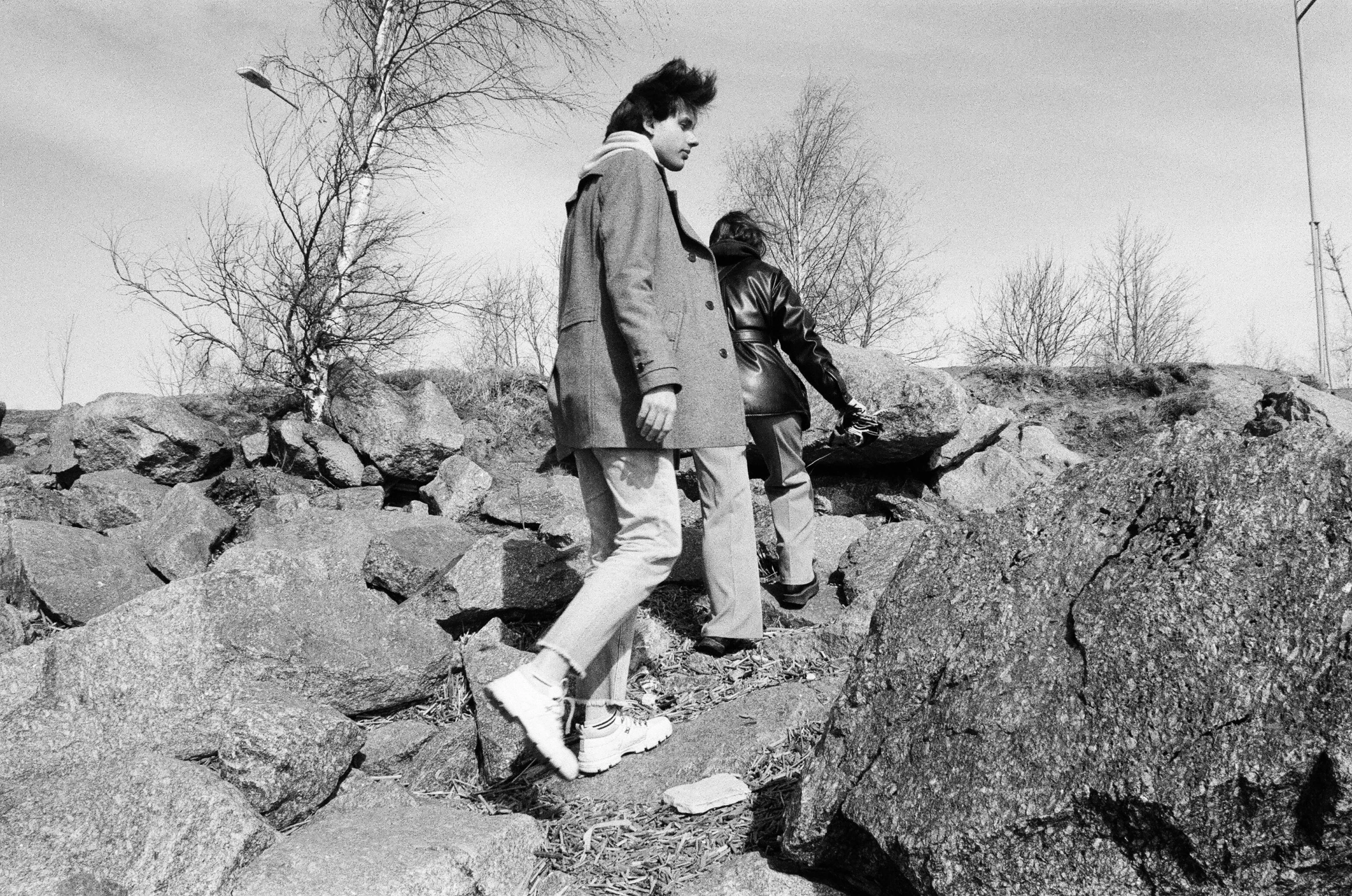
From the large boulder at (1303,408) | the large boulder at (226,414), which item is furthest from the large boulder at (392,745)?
the large boulder at (226,414)

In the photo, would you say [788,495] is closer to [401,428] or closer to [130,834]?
[130,834]

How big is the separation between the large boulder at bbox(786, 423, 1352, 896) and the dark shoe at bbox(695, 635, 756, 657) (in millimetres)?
1678

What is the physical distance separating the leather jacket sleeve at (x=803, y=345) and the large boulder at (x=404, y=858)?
276 cm

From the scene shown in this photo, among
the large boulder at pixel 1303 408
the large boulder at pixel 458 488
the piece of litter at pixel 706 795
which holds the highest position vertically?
the large boulder at pixel 1303 408

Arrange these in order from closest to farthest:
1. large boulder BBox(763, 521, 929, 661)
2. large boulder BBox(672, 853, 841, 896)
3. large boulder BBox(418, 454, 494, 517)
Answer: large boulder BBox(672, 853, 841, 896), large boulder BBox(763, 521, 929, 661), large boulder BBox(418, 454, 494, 517)

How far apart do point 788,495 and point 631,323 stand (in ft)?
6.88

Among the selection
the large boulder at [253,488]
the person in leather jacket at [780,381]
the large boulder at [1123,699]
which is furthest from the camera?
the large boulder at [253,488]

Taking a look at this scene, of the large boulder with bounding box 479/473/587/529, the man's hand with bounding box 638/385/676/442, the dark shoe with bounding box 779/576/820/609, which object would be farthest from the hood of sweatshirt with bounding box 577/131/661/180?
the large boulder with bounding box 479/473/587/529

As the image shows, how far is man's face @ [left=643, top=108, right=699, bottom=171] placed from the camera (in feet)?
10.9

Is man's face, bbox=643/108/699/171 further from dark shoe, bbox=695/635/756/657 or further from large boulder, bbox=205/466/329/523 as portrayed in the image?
large boulder, bbox=205/466/329/523

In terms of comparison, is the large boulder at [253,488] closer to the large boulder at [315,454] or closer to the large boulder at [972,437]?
the large boulder at [315,454]

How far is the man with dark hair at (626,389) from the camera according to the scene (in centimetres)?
277

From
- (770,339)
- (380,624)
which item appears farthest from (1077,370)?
(380,624)

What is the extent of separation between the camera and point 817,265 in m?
21.0
